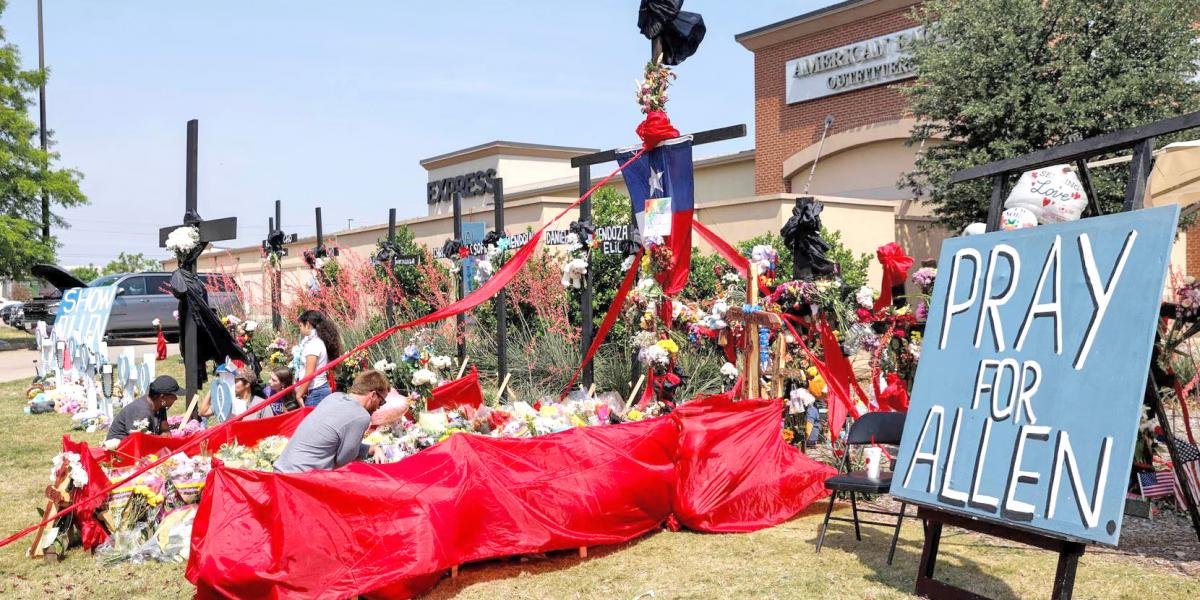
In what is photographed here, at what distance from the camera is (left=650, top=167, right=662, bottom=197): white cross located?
24.8ft

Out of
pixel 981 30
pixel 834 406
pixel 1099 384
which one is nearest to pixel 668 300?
pixel 834 406

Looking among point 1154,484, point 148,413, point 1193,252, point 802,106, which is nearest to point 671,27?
point 1154,484

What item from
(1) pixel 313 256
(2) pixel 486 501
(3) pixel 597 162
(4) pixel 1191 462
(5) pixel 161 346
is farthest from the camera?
(5) pixel 161 346

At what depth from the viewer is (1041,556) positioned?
18.0ft

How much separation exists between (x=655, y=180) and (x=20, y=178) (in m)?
21.6

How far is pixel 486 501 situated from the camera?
5.35 metres

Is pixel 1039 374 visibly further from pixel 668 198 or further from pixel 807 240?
pixel 668 198

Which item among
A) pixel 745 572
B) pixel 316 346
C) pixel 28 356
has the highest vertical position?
pixel 316 346

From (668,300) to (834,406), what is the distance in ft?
4.98

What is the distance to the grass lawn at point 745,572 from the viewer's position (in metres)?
5.01

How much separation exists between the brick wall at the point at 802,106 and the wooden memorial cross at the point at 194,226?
14.2 meters

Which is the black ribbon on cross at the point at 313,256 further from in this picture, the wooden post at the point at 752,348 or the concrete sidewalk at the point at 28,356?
the wooden post at the point at 752,348

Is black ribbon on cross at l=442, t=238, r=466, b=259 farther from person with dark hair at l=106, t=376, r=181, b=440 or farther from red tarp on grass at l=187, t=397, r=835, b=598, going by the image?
red tarp on grass at l=187, t=397, r=835, b=598

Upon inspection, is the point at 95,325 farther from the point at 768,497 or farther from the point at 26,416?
the point at 768,497
